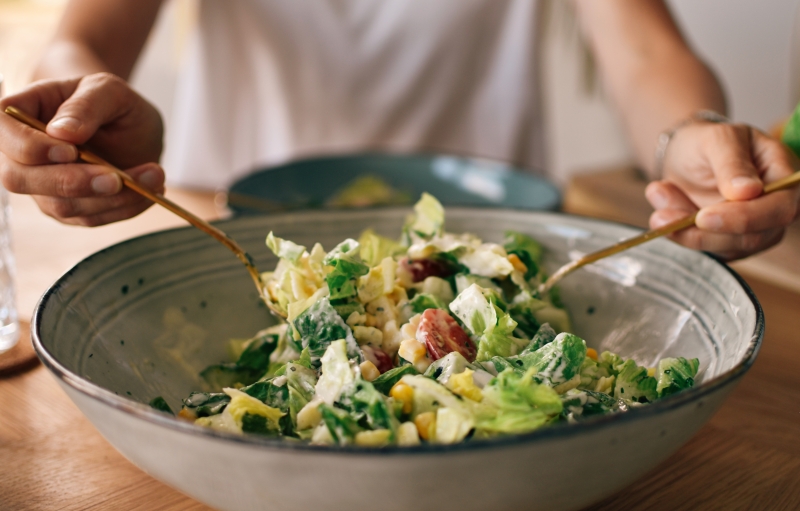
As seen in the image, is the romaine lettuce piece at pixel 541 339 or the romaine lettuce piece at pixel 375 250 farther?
the romaine lettuce piece at pixel 375 250

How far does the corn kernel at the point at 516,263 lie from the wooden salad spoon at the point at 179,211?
34 cm

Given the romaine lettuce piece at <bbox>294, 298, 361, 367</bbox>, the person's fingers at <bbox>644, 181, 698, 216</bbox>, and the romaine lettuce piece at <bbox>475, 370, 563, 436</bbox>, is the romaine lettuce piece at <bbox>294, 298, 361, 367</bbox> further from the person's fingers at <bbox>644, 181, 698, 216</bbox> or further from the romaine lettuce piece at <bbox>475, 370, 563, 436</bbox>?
the person's fingers at <bbox>644, 181, 698, 216</bbox>

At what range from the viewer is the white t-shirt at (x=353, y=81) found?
2303 millimetres

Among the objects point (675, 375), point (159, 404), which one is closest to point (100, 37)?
point (159, 404)

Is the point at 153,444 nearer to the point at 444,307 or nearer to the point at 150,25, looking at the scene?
the point at 444,307

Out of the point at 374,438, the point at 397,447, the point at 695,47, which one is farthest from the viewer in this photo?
the point at 695,47

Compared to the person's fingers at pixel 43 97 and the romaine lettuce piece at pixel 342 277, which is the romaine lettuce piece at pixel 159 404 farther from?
the person's fingers at pixel 43 97

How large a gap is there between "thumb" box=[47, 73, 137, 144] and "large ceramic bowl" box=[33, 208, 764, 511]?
165 mm

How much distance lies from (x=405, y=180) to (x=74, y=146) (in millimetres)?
1109

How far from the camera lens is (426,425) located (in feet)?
2.23

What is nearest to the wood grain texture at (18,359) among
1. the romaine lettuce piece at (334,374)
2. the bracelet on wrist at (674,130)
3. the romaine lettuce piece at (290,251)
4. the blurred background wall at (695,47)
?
the romaine lettuce piece at (290,251)

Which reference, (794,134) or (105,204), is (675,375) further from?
(105,204)

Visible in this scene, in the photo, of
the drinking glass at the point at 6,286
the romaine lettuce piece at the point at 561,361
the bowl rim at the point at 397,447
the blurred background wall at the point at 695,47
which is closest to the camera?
the bowl rim at the point at 397,447

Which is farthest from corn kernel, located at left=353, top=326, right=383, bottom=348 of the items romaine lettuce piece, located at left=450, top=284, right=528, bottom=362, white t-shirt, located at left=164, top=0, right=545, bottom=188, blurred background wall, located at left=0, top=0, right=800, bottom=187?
blurred background wall, located at left=0, top=0, right=800, bottom=187
